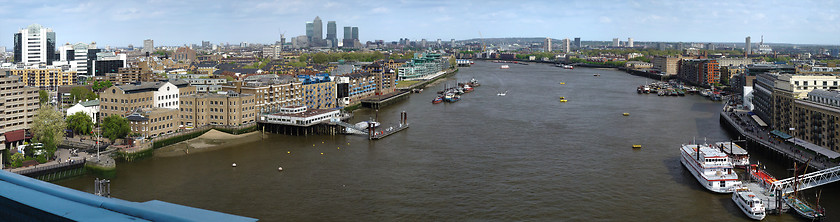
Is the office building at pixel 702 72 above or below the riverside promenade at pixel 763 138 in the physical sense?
above

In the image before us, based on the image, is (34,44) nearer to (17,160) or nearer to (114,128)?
(114,128)

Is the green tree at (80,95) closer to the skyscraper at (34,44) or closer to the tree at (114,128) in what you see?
the tree at (114,128)

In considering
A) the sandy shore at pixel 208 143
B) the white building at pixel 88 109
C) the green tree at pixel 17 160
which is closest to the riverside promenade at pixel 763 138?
the sandy shore at pixel 208 143

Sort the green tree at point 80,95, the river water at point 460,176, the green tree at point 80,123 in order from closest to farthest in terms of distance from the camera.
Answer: the river water at point 460,176 < the green tree at point 80,123 < the green tree at point 80,95

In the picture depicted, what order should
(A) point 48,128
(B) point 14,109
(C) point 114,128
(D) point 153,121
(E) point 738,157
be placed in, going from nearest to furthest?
(E) point 738,157 → (A) point 48,128 → (C) point 114,128 → (B) point 14,109 → (D) point 153,121

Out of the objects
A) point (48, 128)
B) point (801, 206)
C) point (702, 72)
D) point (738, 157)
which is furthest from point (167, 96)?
point (702, 72)

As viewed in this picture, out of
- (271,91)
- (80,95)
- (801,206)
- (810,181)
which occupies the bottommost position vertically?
(801,206)

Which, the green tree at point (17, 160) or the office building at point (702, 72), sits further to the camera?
the office building at point (702, 72)
